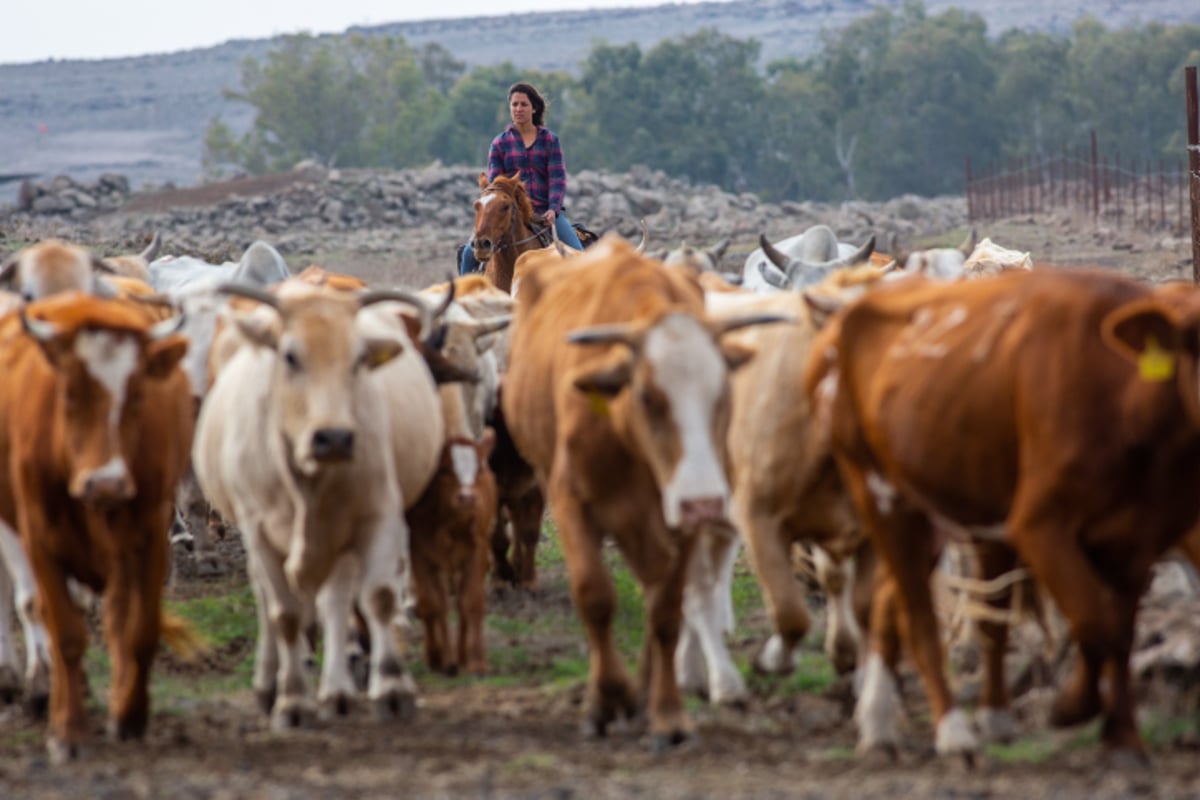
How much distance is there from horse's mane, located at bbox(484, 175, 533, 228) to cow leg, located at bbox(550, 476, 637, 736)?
7.83 meters

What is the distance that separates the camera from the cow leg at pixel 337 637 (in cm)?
876

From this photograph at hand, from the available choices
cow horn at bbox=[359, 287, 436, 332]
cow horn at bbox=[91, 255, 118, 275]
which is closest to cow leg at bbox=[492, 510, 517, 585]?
cow horn at bbox=[359, 287, 436, 332]

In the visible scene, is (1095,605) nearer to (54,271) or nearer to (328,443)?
(328,443)

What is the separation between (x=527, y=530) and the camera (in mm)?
12188

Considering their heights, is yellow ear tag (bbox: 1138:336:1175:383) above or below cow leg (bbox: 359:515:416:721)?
above

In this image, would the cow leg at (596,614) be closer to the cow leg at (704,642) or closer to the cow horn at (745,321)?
the cow leg at (704,642)

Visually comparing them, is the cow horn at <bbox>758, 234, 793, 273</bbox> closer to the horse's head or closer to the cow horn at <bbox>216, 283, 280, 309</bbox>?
the horse's head

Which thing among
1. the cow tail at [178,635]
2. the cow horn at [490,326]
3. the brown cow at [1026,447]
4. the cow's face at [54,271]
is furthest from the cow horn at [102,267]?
the brown cow at [1026,447]

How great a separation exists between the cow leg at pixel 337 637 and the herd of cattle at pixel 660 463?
0.02 m

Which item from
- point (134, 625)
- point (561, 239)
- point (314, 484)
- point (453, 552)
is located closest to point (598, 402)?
point (314, 484)

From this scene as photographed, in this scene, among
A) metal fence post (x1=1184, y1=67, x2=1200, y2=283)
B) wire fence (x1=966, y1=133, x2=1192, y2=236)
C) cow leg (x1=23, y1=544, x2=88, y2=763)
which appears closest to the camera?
cow leg (x1=23, y1=544, x2=88, y2=763)

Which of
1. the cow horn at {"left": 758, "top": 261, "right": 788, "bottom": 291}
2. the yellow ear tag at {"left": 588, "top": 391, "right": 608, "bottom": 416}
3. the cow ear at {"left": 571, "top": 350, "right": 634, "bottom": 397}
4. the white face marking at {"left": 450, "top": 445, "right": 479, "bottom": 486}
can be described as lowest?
the white face marking at {"left": 450, "top": 445, "right": 479, "bottom": 486}

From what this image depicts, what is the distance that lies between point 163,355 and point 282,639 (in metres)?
1.29

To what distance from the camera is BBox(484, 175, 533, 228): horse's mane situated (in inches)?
624
